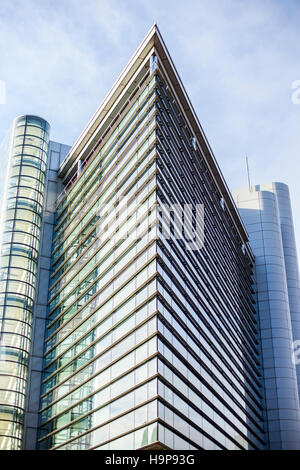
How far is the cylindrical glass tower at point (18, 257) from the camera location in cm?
5234

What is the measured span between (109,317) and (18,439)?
14.5 m

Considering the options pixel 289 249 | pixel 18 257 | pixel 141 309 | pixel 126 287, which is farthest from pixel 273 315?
pixel 141 309

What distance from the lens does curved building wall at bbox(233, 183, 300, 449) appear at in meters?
72.9

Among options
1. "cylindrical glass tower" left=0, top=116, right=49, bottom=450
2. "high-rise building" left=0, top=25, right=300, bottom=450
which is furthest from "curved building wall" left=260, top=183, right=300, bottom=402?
"cylindrical glass tower" left=0, top=116, right=49, bottom=450

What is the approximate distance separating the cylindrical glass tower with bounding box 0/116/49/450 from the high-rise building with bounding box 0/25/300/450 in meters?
0.13

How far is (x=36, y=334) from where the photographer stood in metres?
56.9

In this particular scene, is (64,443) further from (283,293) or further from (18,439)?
(283,293)

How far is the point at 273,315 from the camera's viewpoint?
8119cm

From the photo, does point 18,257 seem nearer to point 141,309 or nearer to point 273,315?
point 141,309

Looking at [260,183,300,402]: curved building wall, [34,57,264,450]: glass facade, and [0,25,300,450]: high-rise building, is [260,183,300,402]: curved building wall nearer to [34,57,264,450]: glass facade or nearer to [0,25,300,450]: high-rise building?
[0,25,300,450]: high-rise building

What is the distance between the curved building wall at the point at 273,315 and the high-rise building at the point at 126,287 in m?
3.30

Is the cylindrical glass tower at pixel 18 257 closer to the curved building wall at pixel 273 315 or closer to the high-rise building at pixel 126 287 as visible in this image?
the high-rise building at pixel 126 287

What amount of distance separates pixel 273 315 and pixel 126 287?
41.4 metres

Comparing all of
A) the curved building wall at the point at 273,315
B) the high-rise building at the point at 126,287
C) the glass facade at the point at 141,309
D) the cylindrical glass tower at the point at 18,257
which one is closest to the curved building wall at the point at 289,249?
the curved building wall at the point at 273,315
